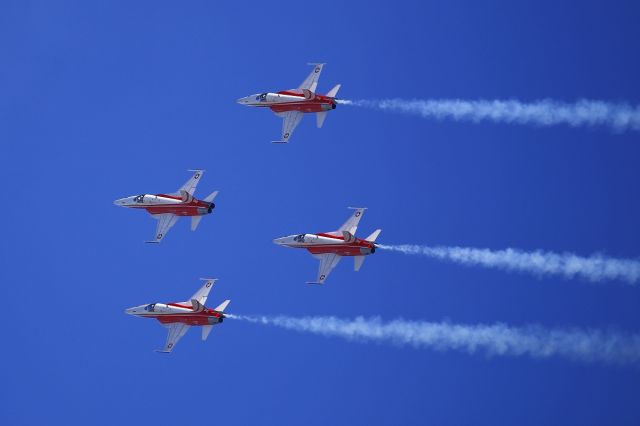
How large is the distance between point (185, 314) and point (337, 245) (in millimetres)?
10551

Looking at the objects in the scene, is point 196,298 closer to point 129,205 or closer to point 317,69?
point 129,205

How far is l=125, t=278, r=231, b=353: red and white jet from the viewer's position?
360 feet

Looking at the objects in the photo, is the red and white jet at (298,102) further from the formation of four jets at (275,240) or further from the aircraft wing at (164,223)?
the aircraft wing at (164,223)

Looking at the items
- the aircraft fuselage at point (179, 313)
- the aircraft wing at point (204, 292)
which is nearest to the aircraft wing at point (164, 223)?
the aircraft fuselage at point (179, 313)

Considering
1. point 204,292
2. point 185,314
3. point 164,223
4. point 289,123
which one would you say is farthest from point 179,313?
point 289,123

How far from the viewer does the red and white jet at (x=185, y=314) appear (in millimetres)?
109875

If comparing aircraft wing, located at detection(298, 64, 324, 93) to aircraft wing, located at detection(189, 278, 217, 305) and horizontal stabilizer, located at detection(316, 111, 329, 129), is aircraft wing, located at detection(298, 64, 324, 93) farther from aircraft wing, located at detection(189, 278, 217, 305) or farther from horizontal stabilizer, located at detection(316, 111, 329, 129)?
aircraft wing, located at detection(189, 278, 217, 305)

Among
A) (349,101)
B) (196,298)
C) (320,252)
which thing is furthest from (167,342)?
(349,101)

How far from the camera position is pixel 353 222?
11044cm

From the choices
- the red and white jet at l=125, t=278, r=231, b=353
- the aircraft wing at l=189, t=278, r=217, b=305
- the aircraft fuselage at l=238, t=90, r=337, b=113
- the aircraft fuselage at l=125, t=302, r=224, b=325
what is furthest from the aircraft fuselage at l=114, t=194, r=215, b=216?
the aircraft fuselage at l=238, t=90, r=337, b=113

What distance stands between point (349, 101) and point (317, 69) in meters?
3.35

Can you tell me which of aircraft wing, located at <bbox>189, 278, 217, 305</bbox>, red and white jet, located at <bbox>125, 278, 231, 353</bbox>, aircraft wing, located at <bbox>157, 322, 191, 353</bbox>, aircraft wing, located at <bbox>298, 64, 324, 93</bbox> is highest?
aircraft wing, located at <bbox>298, 64, 324, 93</bbox>

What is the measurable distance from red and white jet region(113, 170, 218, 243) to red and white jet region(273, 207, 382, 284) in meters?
6.15

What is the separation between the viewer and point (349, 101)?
112500 millimetres
